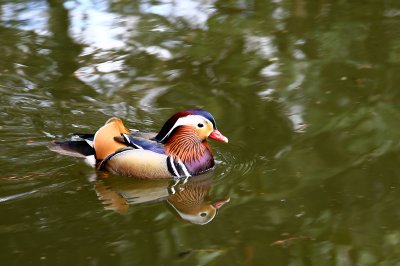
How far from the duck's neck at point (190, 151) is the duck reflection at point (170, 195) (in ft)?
0.33

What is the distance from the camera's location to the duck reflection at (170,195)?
7305 millimetres

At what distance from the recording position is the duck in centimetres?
811

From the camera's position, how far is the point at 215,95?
32.1 feet

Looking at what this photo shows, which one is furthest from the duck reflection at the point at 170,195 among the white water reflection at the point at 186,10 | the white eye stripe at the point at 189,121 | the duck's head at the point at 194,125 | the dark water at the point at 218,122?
the white water reflection at the point at 186,10

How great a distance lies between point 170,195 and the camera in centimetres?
774

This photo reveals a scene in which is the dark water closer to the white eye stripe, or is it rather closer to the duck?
the duck

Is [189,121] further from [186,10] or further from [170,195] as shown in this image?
[186,10]

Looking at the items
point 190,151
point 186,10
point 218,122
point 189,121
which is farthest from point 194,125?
point 186,10

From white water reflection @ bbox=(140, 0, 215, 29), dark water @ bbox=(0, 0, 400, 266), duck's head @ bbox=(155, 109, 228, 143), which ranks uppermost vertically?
duck's head @ bbox=(155, 109, 228, 143)

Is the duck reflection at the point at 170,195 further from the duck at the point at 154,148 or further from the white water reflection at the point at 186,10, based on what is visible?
the white water reflection at the point at 186,10

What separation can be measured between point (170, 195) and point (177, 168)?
492 mm

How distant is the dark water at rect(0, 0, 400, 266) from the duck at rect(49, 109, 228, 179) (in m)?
0.14

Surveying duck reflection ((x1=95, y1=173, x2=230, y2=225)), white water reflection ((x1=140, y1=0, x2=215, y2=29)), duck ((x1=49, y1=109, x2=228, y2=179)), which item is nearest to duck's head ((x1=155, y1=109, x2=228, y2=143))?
duck ((x1=49, y1=109, x2=228, y2=179))

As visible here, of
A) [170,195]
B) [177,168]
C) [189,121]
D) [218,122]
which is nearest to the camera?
[170,195]
